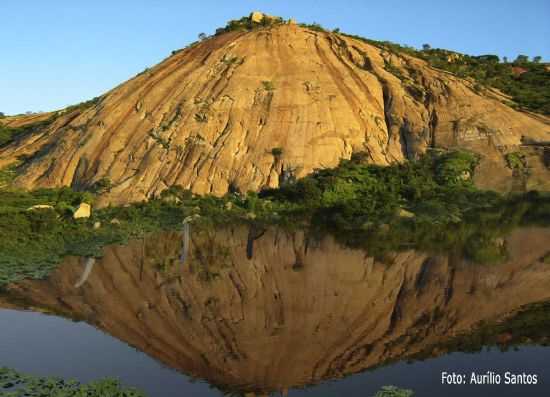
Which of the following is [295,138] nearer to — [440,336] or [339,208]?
[339,208]

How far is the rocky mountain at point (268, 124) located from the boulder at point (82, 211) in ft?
13.0

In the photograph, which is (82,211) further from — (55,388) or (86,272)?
(55,388)

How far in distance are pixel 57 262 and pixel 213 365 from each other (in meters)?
13.4

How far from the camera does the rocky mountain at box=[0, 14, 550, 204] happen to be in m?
43.1

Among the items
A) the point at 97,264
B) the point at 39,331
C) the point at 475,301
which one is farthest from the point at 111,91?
the point at 475,301

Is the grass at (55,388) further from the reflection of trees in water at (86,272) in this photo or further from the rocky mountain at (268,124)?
the rocky mountain at (268,124)

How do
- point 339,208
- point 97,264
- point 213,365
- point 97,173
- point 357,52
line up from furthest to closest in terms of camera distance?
point 357,52 < point 97,173 < point 339,208 < point 97,264 < point 213,365

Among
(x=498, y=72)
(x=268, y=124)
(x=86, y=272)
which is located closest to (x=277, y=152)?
(x=268, y=124)

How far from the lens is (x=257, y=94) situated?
47812mm

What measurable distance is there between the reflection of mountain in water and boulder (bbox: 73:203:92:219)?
8.37 metres

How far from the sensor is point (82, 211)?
1406 inches

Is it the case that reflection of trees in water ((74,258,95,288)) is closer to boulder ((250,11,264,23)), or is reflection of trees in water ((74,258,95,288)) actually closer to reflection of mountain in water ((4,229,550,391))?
reflection of mountain in water ((4,229,550,391))

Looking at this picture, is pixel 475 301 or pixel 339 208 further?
pixel 339 208

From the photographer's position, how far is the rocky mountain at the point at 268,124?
43.1 metres
